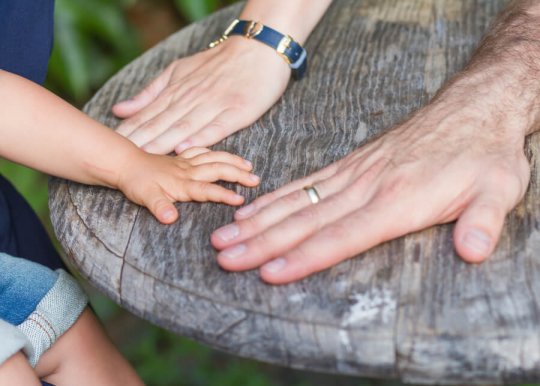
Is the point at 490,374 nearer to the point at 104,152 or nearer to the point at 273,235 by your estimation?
the point at 273,235

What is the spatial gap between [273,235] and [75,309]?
0.47 meters

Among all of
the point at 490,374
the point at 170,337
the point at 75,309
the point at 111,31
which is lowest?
the point at 170,337

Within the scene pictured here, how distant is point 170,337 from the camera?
314 centimetres

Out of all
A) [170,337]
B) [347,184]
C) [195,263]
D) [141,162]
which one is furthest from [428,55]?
[170,337]

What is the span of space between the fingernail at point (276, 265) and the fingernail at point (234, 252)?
44 millimetres

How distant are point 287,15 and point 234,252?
2.37 ft

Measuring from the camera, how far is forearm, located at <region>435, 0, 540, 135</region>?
1385 millimetres

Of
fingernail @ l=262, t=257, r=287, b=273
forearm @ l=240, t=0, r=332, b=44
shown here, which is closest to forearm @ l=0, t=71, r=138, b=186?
fingernail @ l=262, t=257, r=287, b=273

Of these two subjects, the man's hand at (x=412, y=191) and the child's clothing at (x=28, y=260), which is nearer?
the man's hand at (x=412, y=191)

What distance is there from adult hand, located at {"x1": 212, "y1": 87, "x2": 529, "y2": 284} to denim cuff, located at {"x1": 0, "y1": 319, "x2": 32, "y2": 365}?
33 cm

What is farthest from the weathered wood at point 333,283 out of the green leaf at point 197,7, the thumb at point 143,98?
the green leaf at point 197,7

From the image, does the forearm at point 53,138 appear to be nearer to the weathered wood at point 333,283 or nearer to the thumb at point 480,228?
the weathered wood at point 333,283

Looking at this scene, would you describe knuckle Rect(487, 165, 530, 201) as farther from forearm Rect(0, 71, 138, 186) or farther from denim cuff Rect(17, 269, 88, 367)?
denim cuff Rect(17, 269, 88, 367)

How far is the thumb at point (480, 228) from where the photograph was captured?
1.14 meters
